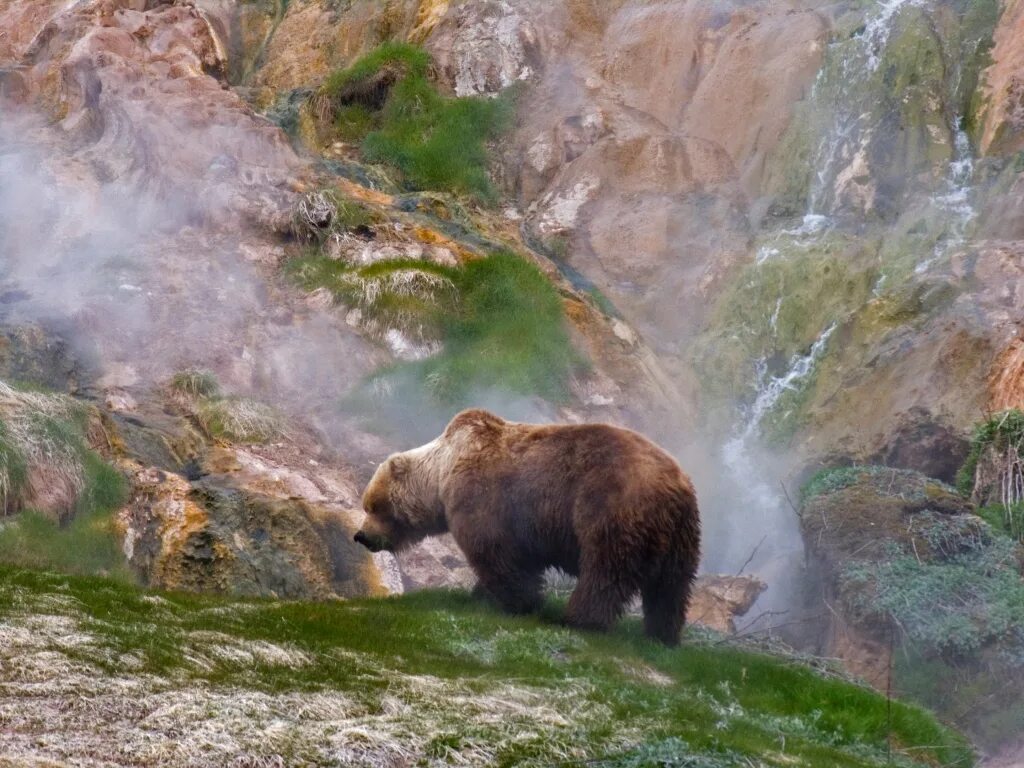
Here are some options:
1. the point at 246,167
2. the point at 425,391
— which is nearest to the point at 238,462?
the point at 425,391

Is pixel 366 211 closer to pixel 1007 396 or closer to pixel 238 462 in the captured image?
pixel 238 462

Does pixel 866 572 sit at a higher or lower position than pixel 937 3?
lower

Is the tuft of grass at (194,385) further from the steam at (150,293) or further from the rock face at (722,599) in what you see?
the rock face at (722,599)

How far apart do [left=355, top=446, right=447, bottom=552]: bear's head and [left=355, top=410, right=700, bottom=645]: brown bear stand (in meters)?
0.02

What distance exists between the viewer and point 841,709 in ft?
33.8

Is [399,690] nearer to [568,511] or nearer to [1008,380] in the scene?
[568,511]

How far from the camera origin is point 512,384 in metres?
21.1

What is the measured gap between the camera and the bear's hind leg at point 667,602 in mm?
11477

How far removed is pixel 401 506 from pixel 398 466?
486 millimetres

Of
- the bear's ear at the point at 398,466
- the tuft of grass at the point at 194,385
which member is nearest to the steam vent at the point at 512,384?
the bear's ear at the point at 398,466

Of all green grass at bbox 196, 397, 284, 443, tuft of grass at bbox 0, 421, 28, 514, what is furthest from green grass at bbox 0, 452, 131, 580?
green grass at bbox 196, 397, 284, 443

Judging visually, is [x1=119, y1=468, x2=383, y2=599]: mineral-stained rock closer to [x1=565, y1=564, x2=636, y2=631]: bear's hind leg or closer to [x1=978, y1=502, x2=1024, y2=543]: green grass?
[x1=565, y1=564, x2=636, y2=631]: bear's hind leg

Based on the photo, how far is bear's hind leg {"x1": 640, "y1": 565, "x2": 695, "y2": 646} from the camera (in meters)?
11.5

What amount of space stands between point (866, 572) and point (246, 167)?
52.0ft
